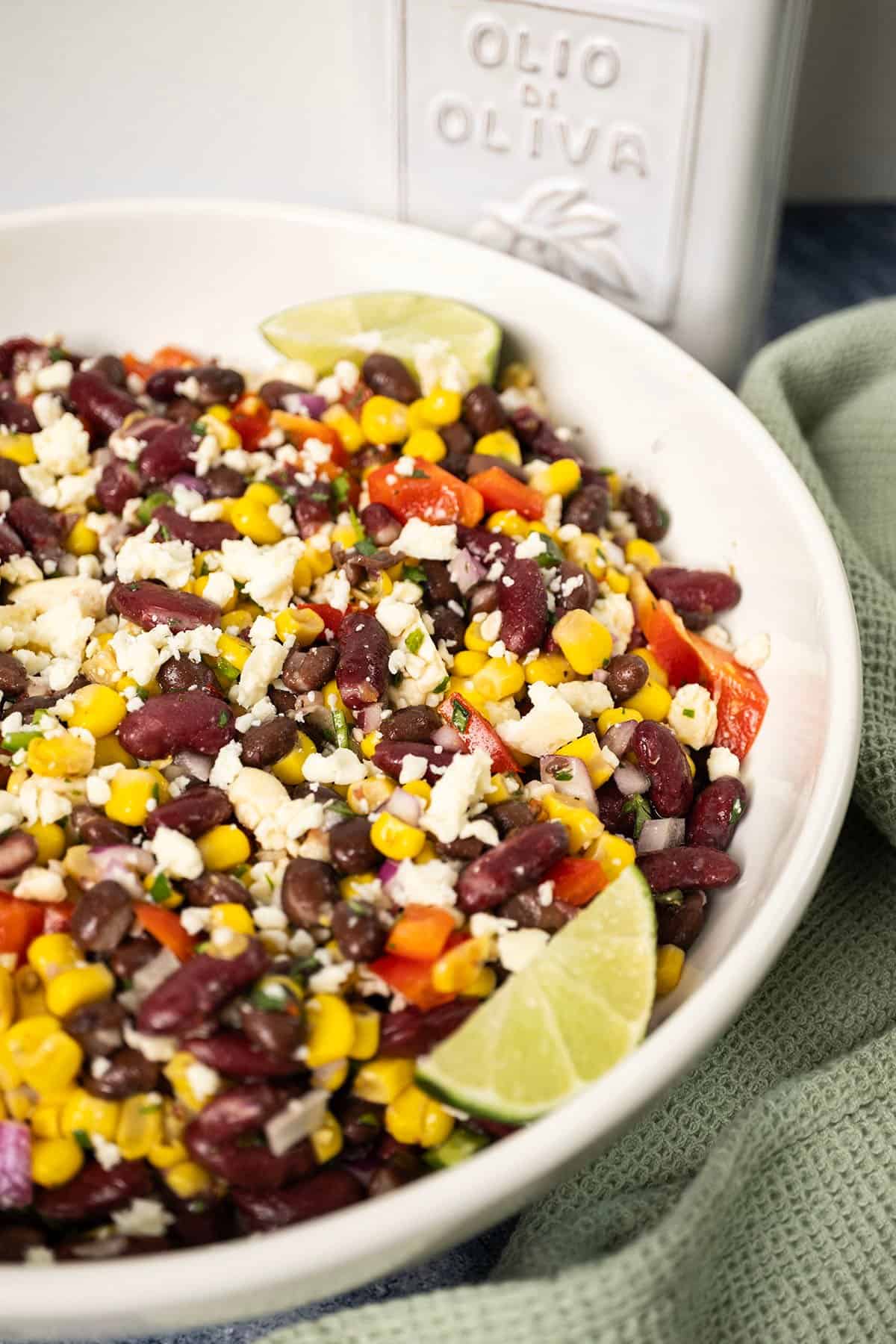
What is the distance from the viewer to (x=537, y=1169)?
115 cm

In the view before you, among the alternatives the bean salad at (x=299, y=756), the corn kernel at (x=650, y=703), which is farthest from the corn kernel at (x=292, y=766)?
the corn kernel at (x=650, y=703)

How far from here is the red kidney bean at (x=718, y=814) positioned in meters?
1.60

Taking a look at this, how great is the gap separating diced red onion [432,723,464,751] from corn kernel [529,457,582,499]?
0.49 meters

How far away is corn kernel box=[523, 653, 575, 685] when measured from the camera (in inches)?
67.0

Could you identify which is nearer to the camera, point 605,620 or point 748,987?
point 748,987

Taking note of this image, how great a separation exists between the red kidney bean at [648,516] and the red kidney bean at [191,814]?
0.81 metres

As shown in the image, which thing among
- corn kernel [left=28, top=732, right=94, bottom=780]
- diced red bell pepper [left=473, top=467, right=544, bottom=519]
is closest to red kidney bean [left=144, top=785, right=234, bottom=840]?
corn kernel [left=28, top=732, right=94, bottom=780]

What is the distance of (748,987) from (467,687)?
21.9 inches

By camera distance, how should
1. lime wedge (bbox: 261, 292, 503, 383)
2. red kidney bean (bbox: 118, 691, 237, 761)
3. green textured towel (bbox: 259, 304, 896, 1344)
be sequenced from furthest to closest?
lime wedge (bbox: 261, 292, 503, 383), red kidney bean (bbox: 118, 691, 237, 761), green textured towel (bbox: 259, 304, 896, 1344)

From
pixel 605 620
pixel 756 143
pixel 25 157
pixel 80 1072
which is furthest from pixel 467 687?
pixel 25 157

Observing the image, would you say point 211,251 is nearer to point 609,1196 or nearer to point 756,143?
point 756,143

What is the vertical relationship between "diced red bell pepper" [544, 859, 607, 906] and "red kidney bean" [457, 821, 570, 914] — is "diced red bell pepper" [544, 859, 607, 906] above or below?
below

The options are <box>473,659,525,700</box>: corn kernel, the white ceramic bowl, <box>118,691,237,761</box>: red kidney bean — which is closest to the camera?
the white ceramic bowl

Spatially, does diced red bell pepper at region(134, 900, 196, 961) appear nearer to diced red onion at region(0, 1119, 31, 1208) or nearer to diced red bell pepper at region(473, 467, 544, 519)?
diced red onion at region(0, 1119, 31, 1208)
